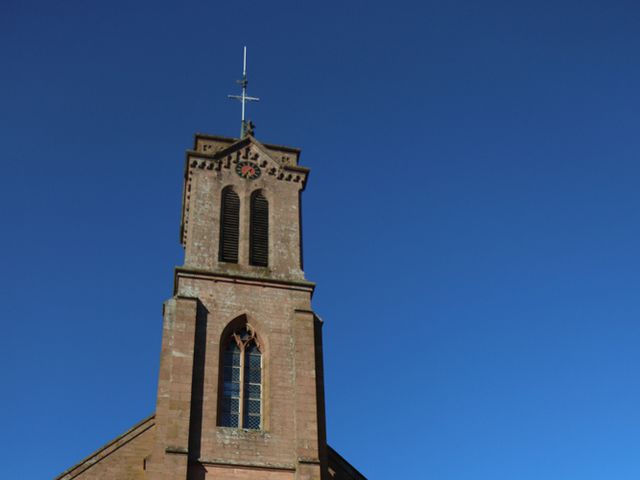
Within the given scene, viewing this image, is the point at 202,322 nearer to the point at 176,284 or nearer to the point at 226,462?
the point at 176,284

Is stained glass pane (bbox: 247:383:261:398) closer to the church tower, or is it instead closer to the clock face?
the church tower

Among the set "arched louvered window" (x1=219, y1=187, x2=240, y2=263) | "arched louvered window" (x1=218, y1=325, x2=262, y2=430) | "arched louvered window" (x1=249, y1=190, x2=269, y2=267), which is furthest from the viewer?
"arched louvered window" (x1=249, y1=190, x2=269, y2=267)

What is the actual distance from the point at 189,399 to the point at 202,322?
315cm

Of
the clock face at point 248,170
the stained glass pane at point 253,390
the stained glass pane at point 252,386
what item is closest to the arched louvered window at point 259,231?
the clock face at point 248,170

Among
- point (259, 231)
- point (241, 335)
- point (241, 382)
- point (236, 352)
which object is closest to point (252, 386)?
point (241, 382)

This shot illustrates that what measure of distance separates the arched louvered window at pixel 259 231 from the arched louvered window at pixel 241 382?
332cm

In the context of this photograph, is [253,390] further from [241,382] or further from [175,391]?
[175,391]

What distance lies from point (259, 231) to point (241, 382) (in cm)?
684

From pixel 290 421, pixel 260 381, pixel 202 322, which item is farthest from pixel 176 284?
pixel 290 421

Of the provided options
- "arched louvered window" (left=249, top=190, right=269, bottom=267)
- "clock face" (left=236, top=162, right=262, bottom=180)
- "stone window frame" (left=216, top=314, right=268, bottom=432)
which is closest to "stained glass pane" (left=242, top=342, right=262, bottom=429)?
"stone window frame" (left=216, top=314, right=268, bottom=432)

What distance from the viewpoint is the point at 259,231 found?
33.2 m

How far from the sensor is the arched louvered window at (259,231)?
32.4 m

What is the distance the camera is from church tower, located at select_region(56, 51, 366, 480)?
1060 inches

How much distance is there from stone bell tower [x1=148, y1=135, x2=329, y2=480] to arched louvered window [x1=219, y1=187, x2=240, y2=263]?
0.05 metres
